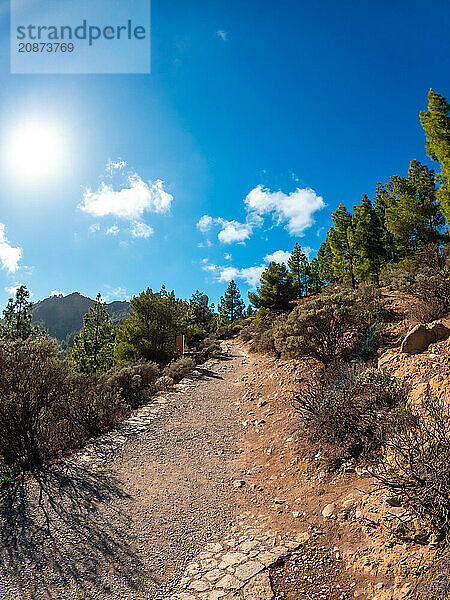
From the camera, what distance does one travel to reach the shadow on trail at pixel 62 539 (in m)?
3.28

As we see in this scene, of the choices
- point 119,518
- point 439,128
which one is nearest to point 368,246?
point 439,128

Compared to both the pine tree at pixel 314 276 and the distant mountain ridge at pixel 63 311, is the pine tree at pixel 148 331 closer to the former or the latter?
the pine tree at pixel 314 276

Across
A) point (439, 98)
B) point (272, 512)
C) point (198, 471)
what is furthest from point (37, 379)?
point (439, 98)

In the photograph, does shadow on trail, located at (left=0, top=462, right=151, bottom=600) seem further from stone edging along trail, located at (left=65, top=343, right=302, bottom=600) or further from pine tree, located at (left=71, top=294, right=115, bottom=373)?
pine tree, located at (left=71, top=294, right=115, bottom=373)

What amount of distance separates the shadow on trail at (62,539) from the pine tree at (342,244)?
23.0m

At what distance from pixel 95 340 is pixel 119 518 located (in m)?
21.0

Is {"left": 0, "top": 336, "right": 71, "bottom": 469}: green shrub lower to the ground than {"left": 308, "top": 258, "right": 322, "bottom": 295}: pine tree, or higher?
lower

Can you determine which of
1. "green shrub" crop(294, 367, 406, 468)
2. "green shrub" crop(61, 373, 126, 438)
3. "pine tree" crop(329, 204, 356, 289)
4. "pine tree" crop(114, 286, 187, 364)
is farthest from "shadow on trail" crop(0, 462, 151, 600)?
"pine tree" crop(329, 204, 356, 289)

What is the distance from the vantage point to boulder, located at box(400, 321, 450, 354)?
636cm

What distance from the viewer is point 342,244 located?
24875 mm

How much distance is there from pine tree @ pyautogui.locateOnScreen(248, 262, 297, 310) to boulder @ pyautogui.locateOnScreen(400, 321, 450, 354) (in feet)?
73.8

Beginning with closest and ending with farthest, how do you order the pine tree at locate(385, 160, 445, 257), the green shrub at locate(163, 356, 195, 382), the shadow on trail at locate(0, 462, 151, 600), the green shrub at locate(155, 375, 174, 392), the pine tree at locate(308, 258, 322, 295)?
the shadow on trail at locate(0, 462, 151, 600) < the green shrub at locate(155, 375, 174, 392) < the green shrub at locate(163, 356, 195, 382) < the pine tree at locate(385, 160, 445, 257) < the pine tree at locate(308, 258, 322, 295)

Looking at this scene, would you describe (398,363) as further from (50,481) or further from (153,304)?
(153,304)

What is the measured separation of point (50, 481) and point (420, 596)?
16.8ft
